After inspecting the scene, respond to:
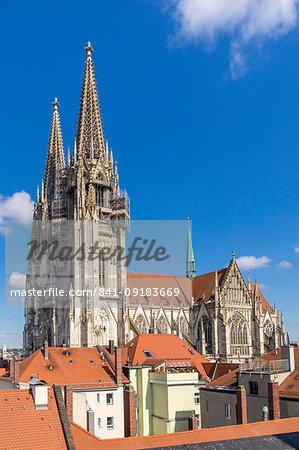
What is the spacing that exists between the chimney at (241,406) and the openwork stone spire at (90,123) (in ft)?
169

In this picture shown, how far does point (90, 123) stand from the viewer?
75750 mm

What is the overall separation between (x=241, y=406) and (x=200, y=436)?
6.65 metres

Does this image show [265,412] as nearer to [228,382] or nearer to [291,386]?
[291,386]

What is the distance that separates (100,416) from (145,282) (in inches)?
1783

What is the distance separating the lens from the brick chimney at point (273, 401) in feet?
86.3

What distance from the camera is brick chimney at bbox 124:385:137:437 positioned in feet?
108

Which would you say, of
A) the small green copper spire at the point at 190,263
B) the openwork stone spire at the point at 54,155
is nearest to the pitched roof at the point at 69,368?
the openwork stone spire at the point at 54,155

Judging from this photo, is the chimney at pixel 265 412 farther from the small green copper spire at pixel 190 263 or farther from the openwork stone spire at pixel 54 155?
the small green copper spire at pixel 190 263

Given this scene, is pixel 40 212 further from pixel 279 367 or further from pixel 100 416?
pixel 279 367

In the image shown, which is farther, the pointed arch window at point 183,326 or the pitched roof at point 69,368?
the pointed arch window at point 183,326

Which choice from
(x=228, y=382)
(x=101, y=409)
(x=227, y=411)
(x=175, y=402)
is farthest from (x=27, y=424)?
(x=175, y=402)

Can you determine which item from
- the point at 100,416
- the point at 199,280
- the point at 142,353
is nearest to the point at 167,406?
the point at 100,416

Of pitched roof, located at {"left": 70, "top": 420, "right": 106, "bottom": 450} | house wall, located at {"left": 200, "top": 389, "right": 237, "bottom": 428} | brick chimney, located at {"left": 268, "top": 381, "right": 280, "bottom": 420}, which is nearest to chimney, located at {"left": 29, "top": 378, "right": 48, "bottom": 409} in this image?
pitched roof, located at {"left": 70, "top": 420, "right": 106, "bottom": 450}

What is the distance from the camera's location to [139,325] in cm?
7262
